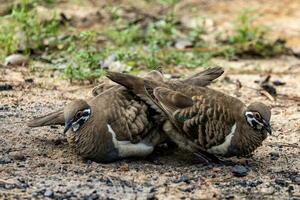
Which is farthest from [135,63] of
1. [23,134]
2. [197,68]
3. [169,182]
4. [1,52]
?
[169,182]

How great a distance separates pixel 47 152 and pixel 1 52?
2.92m

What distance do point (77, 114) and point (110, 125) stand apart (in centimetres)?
24

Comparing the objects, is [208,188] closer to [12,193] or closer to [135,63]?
[12,193]

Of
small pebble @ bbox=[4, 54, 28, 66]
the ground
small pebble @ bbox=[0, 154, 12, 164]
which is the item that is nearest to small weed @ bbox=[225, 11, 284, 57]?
the ground

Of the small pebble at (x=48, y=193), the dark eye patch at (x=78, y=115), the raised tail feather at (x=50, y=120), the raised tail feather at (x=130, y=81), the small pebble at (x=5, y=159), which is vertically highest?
the raised tail feather at (x=130, y=81)

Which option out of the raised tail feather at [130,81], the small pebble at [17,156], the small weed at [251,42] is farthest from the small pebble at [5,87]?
the small weed at [251,42]

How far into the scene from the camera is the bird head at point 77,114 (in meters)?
5.48

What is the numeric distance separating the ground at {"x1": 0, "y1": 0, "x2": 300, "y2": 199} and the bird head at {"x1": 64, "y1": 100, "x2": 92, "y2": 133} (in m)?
0.26

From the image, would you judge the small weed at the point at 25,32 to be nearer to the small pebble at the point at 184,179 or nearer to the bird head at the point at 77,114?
the bird head at the point at 77,114

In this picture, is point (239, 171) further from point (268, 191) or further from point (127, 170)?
point (127, 170)

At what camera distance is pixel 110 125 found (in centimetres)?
555

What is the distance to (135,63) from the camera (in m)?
8.34

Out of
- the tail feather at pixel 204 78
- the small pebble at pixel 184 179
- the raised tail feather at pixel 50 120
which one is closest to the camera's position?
the small pebble at pixel 184 179

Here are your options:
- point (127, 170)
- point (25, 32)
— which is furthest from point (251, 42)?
point (127, 170)
